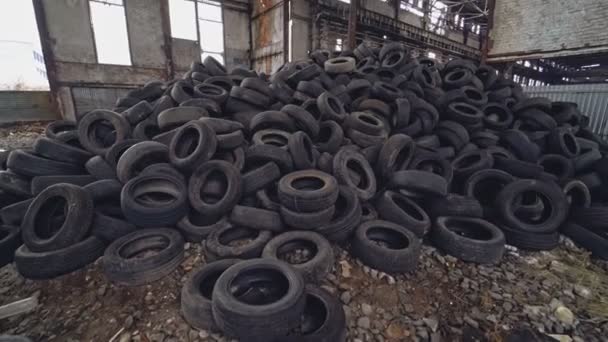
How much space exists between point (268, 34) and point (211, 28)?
264 cm

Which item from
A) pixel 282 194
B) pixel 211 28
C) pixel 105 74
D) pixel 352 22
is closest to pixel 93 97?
pixel 105 74

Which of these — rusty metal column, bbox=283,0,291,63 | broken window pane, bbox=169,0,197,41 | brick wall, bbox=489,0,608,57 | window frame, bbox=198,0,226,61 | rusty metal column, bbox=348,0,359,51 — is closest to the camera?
brick wall, bbox=489,0,608,57

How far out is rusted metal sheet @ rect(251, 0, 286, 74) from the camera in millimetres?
11539

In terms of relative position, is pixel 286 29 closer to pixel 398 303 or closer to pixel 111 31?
pixel 111 31

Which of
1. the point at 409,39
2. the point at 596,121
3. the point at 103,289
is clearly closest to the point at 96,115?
the point at 103,289

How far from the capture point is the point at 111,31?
404 inches

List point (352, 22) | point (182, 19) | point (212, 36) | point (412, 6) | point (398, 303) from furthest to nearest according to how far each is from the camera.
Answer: point (412, 6)
point (212, 36)
point (182, 19)
point (352, 22)
point (398, 303)

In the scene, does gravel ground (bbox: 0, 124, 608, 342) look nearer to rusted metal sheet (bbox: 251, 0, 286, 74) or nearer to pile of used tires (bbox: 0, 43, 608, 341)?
pile of used tires (bbox: 0, 43, 608, 341)

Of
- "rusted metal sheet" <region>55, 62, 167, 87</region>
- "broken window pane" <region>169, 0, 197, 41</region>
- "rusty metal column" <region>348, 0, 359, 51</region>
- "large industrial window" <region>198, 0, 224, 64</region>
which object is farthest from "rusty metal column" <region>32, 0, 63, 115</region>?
"rusty metal column" <region>348, 0, 359, 51</region>

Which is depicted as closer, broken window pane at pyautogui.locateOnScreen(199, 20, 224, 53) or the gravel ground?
the gravel ground

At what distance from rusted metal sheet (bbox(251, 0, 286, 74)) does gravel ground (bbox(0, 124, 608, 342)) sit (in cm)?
1085

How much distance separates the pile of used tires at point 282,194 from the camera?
2289mm

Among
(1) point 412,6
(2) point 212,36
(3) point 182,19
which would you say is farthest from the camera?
(1) point 412,6

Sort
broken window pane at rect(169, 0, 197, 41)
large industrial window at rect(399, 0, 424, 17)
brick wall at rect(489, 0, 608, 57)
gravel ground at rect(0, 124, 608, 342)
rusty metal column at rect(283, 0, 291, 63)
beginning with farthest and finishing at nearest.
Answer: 1. large industrial window at rect(399, 0, 424, 17)
2. broken window pane at rect(169, 0, 197, 41)
3. rusty metal column at rect(283, 0, 291, 63)
4. brick wall at rect(489, 0, 608, 57)
5. gravel ground at rect(0, 124, 608, 342)
